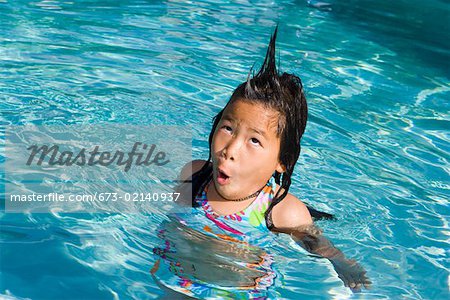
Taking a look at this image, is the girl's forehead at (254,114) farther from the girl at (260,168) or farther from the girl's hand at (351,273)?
the girl's hand at (351,273)

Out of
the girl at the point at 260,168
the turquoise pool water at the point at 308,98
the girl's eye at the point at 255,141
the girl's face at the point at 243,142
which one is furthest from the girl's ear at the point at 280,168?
the turquoise pool water at the point at 308,98

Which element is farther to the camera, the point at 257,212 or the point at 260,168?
the point at 257,212

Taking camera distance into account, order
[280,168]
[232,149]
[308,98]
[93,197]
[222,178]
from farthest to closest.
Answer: [308,98], [93,197], [280,168], [222,178], [232,149]

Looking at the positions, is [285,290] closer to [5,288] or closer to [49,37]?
[5,288]

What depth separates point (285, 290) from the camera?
11.6 ft

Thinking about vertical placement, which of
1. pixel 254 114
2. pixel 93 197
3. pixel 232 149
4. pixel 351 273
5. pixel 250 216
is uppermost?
pixel 254 114

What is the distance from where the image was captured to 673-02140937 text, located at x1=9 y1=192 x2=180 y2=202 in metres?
4.11

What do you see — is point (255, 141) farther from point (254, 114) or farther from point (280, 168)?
point (280, 168)

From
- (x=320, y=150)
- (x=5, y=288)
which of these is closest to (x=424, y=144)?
(x=320, y=150)

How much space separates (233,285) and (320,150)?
1884 millimetres

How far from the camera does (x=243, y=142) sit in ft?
10.9

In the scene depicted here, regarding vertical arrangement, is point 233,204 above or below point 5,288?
above

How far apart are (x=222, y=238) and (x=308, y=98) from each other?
2558 mm

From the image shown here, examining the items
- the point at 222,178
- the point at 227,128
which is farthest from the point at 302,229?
the point at 227,128
